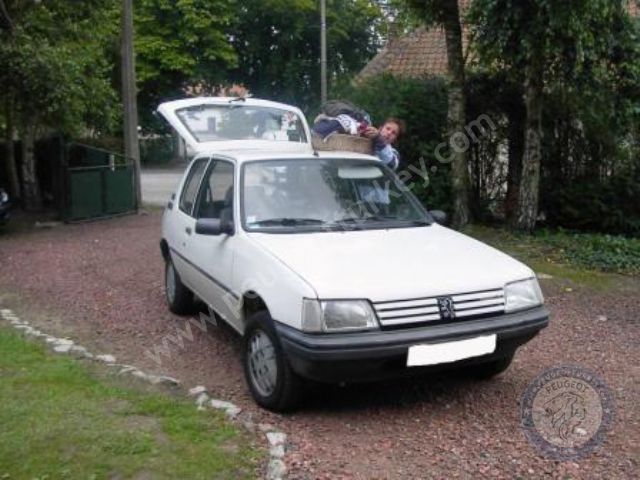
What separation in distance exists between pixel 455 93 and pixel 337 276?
303 inches

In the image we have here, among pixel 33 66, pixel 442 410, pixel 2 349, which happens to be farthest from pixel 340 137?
pixel 33 66

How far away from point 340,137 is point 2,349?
346cm

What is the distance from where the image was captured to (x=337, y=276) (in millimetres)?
4379

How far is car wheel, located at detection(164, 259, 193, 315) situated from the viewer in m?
7.12

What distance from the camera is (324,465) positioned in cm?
398

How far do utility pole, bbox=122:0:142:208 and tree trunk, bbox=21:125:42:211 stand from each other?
2268 mm

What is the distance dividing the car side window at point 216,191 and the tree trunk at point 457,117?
6103mm

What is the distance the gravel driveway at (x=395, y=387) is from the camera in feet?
13.3

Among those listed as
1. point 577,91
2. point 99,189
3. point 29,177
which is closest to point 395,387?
point 577,91

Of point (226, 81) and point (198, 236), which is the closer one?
point (198, 236)

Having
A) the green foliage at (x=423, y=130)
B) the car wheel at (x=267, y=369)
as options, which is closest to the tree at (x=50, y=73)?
the green foliage at (x=423, y=130)

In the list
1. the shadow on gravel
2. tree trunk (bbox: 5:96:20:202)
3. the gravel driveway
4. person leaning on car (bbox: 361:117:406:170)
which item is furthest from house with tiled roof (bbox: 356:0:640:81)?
the shadow on gravel

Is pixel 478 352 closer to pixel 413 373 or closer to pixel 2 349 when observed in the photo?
pixel 413 373

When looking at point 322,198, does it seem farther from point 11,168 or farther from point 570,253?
point 11,168
